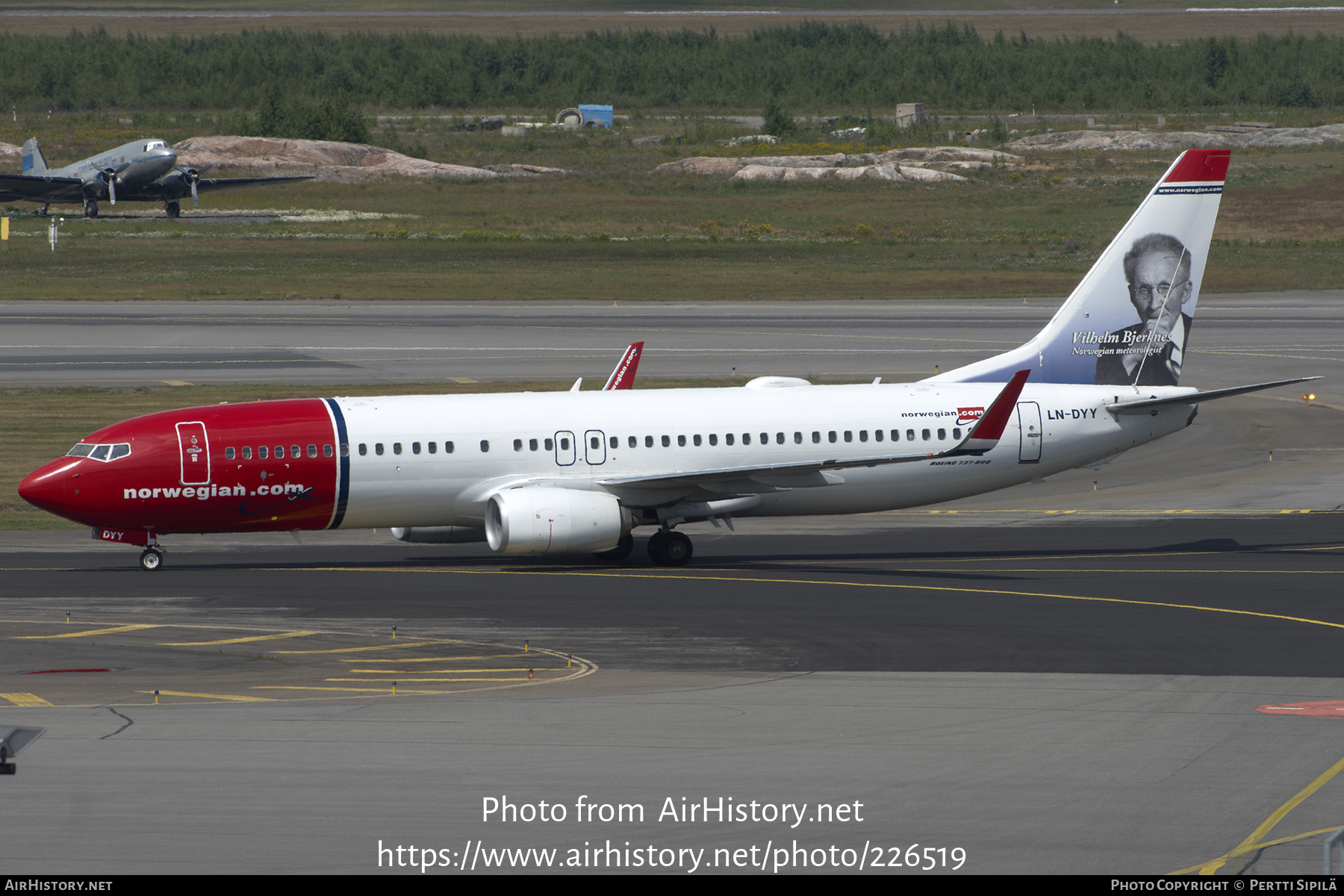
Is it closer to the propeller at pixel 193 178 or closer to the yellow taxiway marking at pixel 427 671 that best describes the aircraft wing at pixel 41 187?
the propeller at pixel 193 178

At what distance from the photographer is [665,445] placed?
119 ft

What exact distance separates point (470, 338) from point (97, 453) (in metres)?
37.7

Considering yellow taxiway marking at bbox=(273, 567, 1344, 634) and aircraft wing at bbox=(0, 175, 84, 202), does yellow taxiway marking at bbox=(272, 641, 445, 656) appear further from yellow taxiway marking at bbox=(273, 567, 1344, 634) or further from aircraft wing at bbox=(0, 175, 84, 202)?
aircraft wing at bbox=(0, 175, 84, 202)

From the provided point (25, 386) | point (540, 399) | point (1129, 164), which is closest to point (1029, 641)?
point (540, 399)

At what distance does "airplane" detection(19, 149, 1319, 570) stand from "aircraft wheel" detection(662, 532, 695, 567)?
0.04 meters

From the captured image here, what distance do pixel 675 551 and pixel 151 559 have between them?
458 inches

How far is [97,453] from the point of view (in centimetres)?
3409

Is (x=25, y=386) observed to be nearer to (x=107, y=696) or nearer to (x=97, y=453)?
(x=97, y=453)

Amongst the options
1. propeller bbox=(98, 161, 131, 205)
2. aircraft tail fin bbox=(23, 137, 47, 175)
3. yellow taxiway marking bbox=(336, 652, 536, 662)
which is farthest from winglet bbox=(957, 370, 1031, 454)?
aircraft tail fin bbox=(23, 137, 47, 175)

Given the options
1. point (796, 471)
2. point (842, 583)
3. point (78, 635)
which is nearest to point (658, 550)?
point (796, 471)

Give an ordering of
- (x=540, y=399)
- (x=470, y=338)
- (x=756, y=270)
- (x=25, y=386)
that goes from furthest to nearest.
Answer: (x=756, y=270) < (x=470, y=338) < (x=25, y=386) < (x=540, y=399)

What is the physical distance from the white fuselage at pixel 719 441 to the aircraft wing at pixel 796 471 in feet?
0.30

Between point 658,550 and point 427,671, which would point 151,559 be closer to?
point 658,550

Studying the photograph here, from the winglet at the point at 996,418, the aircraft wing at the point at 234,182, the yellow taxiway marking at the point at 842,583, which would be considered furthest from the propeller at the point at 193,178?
the winglet at the point at 996,418
